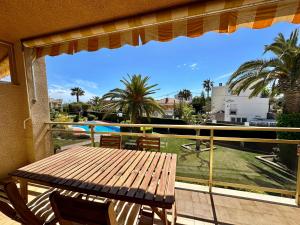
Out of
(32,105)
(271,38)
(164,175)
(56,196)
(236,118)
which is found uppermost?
(271,38)

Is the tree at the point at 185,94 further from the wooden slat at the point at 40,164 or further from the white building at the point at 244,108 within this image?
the wooden slat at the point at 40,164

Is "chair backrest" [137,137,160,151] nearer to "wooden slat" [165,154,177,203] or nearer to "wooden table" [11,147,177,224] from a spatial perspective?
"wooden table" [11,147,177,224]

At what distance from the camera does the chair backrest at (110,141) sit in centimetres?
284

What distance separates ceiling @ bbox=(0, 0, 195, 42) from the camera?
1.89 meters

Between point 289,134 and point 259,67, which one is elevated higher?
point 259,67

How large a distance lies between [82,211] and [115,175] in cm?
56

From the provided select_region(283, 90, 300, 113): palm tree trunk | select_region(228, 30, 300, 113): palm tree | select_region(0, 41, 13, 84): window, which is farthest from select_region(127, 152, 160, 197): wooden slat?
select_region(283, 90, 300, 113): palm tree trunk

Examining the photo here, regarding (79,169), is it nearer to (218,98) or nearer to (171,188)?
(171,188)

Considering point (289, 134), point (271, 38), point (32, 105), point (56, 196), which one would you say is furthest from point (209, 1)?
point (289, 134)

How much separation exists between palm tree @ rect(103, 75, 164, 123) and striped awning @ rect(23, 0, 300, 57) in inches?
304

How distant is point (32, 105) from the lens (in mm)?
3260

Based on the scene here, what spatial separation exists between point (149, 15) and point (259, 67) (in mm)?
7697

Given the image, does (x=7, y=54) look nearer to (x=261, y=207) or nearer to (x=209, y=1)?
(x=209, y=1)

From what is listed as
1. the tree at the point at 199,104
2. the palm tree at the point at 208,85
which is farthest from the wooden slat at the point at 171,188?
the palm tree at the point at 208,85
